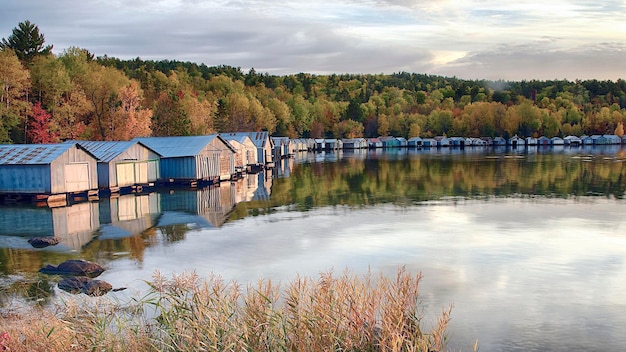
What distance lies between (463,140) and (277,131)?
50.2 metres

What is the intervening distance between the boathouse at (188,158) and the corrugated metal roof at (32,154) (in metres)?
8.80

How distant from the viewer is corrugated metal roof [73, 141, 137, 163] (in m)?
40.4

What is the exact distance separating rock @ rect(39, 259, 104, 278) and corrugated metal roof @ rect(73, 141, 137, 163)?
21739 mm

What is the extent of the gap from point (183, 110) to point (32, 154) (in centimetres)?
3986

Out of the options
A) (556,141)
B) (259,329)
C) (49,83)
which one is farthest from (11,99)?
(556,141)

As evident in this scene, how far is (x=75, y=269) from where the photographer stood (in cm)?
1883

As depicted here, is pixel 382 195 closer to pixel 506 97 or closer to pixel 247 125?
pixel 247 125

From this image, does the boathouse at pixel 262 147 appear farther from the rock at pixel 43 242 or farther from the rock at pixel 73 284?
the rock at pixel 73 284

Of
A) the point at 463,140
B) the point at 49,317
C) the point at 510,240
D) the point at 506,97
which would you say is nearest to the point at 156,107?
the point at 510,240

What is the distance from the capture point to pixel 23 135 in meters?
56.3

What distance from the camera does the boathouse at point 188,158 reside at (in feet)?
152

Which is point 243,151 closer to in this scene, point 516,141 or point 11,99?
point 11,99

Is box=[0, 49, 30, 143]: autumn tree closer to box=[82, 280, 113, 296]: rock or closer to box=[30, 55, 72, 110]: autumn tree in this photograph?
box=[30, 55, 72, 110]: autumn tree

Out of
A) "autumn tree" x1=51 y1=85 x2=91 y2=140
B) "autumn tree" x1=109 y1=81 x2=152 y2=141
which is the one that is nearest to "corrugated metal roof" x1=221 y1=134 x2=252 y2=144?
"autumn tree" x1=109 y1=81 x2=152 y2=141
